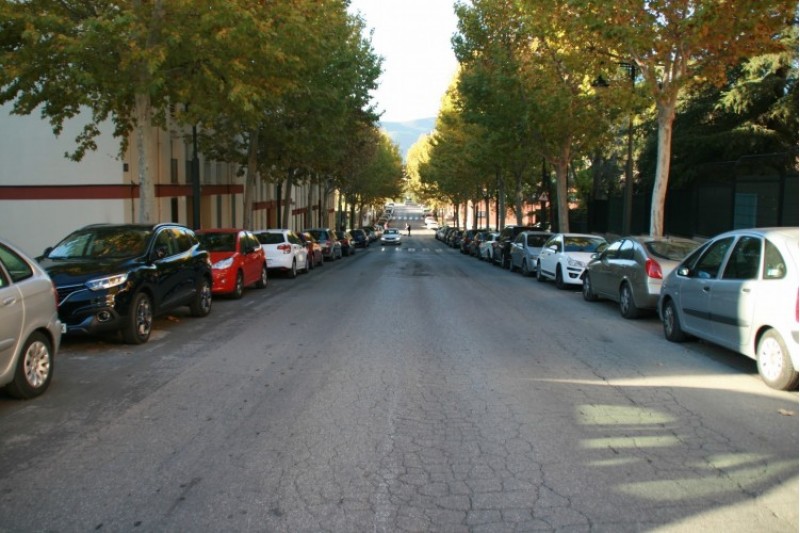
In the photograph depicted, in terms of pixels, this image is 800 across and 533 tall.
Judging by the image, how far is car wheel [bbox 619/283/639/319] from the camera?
12117 mm

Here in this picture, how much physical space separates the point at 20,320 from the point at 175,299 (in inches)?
181

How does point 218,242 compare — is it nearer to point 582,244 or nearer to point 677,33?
point 582,244

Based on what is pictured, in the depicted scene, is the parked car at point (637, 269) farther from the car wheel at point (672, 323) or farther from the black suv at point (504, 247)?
the black suv at point (504, 247)

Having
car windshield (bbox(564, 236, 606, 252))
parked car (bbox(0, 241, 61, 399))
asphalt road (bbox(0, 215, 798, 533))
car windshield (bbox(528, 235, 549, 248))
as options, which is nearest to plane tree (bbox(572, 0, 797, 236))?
car windshield (bbox(564, 236, 606, 252))

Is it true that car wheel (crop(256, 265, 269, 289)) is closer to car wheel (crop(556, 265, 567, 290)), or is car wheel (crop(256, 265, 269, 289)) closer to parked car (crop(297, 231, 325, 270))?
car wheel (crop(556, 265, 567, 290))

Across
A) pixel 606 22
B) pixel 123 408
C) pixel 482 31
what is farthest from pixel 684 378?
pixel 482 31

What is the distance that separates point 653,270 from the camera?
38.1 feet

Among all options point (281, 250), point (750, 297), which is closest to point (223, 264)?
point (281, 250)

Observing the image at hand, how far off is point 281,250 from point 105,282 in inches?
473

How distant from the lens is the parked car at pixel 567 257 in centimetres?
1733

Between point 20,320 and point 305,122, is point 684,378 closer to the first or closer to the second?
point 20,320

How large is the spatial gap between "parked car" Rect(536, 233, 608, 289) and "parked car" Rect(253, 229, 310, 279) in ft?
23.5

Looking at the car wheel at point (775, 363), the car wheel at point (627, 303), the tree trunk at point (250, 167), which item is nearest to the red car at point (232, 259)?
Answer: the car wheel at point (627, 303)

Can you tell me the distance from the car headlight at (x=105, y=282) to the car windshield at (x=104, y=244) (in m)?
0.90
